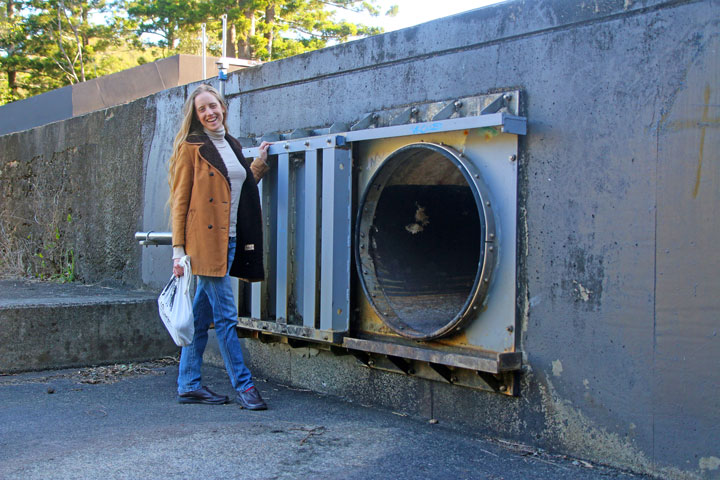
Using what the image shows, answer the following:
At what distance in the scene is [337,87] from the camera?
4.91 m

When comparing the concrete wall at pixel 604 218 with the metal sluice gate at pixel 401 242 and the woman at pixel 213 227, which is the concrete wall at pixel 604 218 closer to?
the metal sluice gate at pixel 401 242

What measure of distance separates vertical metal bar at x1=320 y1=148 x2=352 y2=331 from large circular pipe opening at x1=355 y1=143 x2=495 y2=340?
10cm

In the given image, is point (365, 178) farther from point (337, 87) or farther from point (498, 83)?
Result: point (498, 83)

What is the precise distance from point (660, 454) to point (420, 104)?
2.11 metres

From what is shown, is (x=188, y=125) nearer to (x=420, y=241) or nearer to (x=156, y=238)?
(x=156, y=238)

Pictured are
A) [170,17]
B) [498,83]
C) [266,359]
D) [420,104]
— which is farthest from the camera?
[170,17]

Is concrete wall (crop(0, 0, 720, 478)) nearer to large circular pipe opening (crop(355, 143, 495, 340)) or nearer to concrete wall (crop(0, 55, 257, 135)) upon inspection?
large circular pipe opening (crop(355, 143, 495, 340))

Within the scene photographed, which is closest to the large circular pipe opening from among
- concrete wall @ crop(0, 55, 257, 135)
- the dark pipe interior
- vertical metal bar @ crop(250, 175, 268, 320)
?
the dark pipe interior

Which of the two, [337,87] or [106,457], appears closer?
[106,457]

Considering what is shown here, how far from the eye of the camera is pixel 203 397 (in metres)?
4.75

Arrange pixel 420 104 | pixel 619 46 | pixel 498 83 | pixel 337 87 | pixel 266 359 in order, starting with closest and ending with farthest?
pixel 619 46
pixel 498 83
pixel 420 104
pixel 337 87
pixel 266 359

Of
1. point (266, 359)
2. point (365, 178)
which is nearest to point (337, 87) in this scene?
point (365, 178)

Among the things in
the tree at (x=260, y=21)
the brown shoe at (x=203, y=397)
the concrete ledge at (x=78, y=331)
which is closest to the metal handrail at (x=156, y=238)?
the concrete ledge at (x=78, y=331)

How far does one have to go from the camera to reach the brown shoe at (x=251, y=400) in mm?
4547
